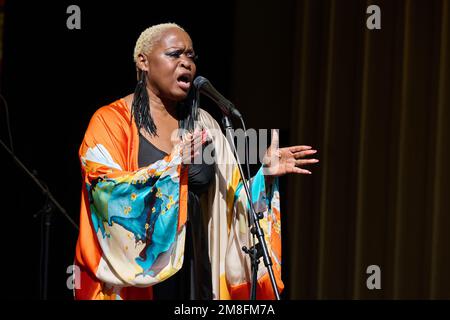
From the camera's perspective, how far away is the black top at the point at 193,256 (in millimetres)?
2863

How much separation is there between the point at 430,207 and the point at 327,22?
1008mm

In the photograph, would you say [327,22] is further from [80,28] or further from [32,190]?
[32,190]

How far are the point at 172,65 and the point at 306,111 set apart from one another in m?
1.57

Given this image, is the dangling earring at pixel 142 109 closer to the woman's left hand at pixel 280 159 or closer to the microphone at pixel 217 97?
the microphone at pixel 217 97

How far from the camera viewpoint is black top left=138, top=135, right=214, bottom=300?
286 cm

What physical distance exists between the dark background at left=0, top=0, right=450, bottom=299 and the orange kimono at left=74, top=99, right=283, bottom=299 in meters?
1.27

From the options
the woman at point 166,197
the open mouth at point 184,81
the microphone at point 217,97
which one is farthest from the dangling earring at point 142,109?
the microphone at point 217,97

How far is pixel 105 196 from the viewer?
271 cm

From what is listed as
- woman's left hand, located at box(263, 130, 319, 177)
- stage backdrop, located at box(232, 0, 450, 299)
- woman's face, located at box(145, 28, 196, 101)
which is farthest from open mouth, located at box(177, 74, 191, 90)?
stage backdrop, located at box(232, 0, 450, 299)

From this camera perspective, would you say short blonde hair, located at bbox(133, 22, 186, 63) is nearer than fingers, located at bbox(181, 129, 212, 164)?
No

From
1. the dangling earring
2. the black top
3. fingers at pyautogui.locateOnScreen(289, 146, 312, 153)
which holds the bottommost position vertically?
the black top

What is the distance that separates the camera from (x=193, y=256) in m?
2.93

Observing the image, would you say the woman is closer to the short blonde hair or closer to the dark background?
the short blonde hair

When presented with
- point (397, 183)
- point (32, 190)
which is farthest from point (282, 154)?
point (32, 190)
